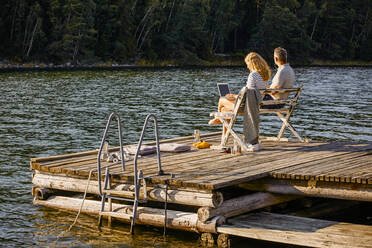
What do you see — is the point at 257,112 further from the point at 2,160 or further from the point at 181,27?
the point at 181,27

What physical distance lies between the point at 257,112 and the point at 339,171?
216cm

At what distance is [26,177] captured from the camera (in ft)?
38.9

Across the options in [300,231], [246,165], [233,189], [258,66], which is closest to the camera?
[300,231]

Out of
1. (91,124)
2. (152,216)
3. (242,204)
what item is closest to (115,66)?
(91,124)

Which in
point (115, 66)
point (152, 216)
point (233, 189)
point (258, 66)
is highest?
point (258, 66)

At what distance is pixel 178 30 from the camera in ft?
299

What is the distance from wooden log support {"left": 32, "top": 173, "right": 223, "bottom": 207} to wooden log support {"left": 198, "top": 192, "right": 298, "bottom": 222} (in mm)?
102

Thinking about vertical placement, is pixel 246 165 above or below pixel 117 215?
above

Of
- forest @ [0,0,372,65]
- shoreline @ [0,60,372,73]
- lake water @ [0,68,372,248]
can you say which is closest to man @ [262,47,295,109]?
lake water @ [0,68,372,248]

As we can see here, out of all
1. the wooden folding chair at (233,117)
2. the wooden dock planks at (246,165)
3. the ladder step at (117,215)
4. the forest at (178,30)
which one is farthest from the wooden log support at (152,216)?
the forest at (178,30)

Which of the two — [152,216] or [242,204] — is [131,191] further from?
[242,204]

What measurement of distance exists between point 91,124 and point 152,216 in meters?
13.1

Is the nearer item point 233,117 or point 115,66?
point 233,117

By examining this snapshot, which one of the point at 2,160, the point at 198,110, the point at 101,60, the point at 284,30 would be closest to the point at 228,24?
the point at 284,30
